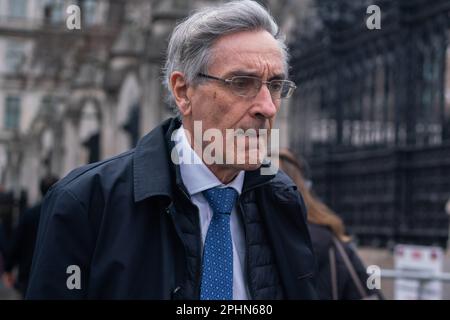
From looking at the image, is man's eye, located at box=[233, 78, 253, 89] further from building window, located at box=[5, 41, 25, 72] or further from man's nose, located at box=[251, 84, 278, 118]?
building window, located at box=[5, 41, 25, 72]

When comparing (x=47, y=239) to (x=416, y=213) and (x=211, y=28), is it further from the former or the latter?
(x=416, y=213)

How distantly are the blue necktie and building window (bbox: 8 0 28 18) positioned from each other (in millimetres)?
60481

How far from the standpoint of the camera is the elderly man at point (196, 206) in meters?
2.73

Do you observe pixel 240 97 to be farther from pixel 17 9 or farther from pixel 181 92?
pixel 17 9

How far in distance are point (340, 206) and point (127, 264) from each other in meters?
7.37

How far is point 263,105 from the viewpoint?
2822 millimetres

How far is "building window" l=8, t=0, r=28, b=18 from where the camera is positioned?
202 feet

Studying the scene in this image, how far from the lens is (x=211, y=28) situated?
287 cm

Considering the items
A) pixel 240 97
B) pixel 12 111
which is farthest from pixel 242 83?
pixel 12 111

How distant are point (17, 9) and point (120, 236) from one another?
6083cm

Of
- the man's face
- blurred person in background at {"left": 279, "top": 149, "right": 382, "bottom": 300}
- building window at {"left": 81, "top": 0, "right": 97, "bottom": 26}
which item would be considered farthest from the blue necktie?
building window at {"left": 81, "top": 0, "right": 97, "bottom": 26}

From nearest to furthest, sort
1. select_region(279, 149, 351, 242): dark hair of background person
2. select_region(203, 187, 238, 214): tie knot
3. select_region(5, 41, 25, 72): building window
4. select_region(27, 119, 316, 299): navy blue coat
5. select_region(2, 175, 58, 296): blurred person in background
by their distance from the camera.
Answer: select_region(27, 119, 316, 299): navy blue coat < select_region(203, 187, 238, 214): tie knot < select_region(279, 149, 351, 242): dark hair of background person < select_region(2, 175, 58, 296): blurred person in background < select_region(5, 41, 25, 72): building window
